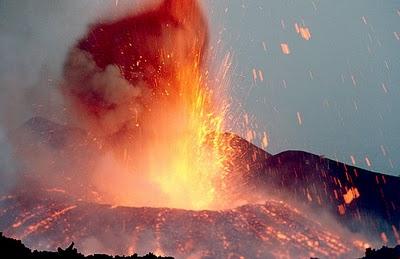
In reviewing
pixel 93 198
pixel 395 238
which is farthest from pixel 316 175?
pixel 93 198

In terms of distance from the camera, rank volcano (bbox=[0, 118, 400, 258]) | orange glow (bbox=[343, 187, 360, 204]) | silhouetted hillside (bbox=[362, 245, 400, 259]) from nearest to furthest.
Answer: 1. silhouetted hillside (bbox=[362, 245, 400, 259])
2. volcano (bbox=[0, 118, 400, 258])
3. orange glow (bbox=[343, 187, 360, 204])

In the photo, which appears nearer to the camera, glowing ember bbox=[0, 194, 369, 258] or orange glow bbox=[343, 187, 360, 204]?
glowing ember bbox=[0, 194, 369, 258]

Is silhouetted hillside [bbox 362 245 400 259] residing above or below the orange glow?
below

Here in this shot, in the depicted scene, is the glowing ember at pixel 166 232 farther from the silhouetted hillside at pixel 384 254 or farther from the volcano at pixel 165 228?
the silhouetted hillside at pixel 384 254

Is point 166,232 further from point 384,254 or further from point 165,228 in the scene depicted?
point 384,254

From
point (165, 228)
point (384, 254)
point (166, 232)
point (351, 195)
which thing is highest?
point (351, 195)

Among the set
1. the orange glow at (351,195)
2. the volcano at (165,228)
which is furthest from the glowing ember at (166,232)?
the orange glow at (351,195)

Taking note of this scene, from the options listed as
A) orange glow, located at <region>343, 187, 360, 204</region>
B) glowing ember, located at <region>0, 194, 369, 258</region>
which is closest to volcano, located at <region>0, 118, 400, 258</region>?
glowing ember, located at <region>0, 194, 369, 258</region>

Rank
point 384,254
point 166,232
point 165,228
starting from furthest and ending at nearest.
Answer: point 165,228, point 166,232, point 384,254

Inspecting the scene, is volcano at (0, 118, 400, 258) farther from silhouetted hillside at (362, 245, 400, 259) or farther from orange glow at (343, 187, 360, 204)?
silhouetted hillside at (362, 245, 400, 259)

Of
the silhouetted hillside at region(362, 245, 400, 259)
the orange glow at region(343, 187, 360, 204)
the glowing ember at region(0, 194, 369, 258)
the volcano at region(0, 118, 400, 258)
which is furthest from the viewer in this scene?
the orange glow at region(343, 187, 360, 204)

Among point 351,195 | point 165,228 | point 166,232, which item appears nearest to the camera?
point 166,232

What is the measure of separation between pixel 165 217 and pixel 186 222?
4.85 ft

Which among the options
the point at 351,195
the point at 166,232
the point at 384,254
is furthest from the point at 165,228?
the point at 351,195
